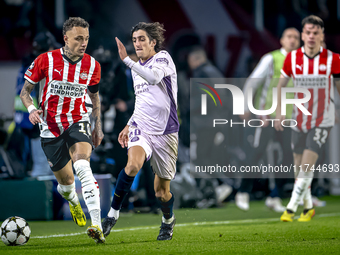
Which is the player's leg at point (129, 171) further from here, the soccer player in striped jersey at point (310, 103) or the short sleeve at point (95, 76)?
the soccer player in striped jersey at point (310, 103)

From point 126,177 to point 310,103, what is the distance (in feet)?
10.3

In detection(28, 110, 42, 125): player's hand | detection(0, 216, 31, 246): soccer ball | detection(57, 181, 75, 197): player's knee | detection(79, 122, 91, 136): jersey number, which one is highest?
detection(28, 110, 42, 125): player's hand

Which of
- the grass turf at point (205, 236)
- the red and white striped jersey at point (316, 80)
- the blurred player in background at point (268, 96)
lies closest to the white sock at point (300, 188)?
the grass turf at point (205, 236)

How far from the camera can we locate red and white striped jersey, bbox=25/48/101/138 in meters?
5.65

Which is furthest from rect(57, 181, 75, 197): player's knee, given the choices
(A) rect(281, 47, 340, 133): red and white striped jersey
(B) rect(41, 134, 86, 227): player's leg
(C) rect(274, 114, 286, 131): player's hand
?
(A) rect(281, 47, 340, 133): red and white striped jersey

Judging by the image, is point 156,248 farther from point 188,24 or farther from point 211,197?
point 188,24

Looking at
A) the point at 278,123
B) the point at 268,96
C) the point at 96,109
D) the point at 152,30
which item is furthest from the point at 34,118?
the point at 268,96

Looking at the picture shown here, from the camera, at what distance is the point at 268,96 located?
845 centimetres

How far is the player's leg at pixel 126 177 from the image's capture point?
17.3 feet

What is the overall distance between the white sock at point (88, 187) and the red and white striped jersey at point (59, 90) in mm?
560

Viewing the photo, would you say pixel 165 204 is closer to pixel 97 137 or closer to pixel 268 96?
pixel 97 137

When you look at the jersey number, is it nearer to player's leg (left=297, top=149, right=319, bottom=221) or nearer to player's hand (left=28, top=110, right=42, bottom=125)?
player's hand (left=28, top=110, right=42, bottom=125)

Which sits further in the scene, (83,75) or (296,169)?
(296,169)

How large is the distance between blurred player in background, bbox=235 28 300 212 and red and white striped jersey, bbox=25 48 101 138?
3.44m
